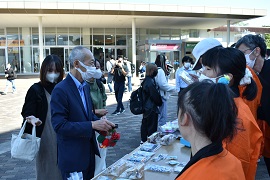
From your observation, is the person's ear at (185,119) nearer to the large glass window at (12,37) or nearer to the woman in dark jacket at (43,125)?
the woman in dark jacket at (43,125)

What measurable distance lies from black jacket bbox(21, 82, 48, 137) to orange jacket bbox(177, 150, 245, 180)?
230 centimetres

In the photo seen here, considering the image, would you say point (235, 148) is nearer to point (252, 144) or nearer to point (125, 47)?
point (252, 144)

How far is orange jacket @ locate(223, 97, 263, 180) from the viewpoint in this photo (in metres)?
1.66

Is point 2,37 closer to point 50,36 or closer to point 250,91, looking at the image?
point 50,36

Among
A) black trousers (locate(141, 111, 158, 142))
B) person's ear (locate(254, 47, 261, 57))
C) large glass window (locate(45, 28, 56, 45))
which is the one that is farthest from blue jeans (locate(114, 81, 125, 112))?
large glass window (locate(45, 28, 56, 45))

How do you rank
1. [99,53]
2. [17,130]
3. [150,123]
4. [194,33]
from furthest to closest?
[194,33] < [99,53] < [17,130] < [150,123]

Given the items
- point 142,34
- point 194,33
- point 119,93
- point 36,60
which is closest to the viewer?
point 119,93

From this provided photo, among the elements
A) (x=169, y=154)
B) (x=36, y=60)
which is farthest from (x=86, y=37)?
(x=169, y=154)

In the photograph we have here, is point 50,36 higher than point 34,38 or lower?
higher

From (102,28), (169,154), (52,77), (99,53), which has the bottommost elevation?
(169,154)

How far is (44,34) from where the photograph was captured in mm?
27719

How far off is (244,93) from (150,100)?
143 inches

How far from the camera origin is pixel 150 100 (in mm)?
5758

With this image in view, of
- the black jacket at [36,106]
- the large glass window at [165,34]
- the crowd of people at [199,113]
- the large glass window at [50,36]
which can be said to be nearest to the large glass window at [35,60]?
the large glass window at [50,36]
